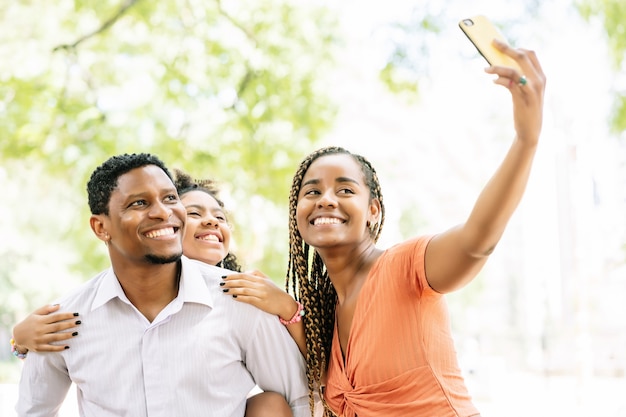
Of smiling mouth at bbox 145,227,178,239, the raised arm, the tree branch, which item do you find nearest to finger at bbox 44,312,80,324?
smiling mouth at bbox 145,227,178,239

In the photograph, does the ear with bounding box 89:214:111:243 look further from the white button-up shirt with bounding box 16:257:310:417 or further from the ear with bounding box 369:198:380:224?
the ear with bounding box 369:198:380:224

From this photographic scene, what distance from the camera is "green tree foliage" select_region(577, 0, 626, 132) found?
4.94m

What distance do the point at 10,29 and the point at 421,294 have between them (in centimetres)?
507

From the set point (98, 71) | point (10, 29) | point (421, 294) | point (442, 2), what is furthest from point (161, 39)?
point (421, 294)

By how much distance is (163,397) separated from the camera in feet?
7.00

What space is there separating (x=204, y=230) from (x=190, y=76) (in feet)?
11.2

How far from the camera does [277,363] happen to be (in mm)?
2195

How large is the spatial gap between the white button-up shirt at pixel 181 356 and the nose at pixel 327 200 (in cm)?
37

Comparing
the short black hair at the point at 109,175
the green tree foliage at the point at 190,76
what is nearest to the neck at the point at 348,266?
the short black hair at the point at 109,175

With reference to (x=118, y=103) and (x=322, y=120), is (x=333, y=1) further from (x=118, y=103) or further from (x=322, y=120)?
(x=118, y=103)

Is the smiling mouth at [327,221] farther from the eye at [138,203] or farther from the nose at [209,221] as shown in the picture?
the nose at [209,221]

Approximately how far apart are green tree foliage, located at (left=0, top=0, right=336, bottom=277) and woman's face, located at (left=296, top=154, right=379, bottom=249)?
3.72 metres

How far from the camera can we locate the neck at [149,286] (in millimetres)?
2205

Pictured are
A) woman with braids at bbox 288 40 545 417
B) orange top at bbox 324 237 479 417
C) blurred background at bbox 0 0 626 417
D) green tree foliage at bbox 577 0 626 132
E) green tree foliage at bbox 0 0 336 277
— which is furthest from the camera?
green tree foliage at bbox 0 0 336 277
